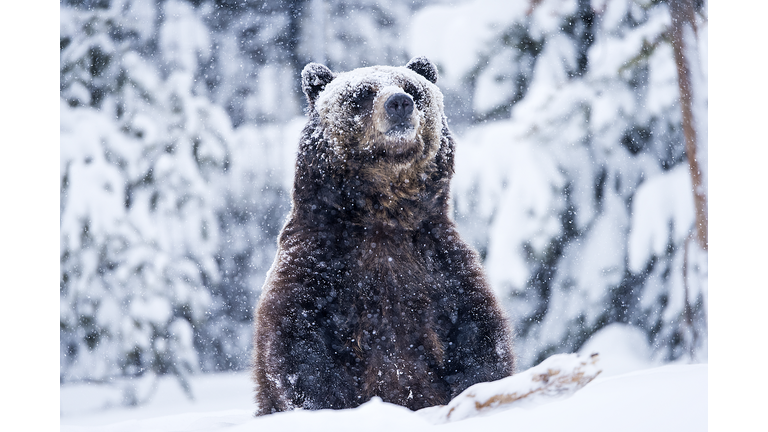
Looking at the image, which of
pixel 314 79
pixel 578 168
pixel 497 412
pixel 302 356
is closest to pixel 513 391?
pixel 497 412

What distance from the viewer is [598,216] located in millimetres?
2920

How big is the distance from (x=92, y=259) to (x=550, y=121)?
7.71ft

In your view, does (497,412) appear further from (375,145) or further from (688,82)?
(688,82)

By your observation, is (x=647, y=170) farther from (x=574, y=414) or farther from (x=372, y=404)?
(x=372, y=404)

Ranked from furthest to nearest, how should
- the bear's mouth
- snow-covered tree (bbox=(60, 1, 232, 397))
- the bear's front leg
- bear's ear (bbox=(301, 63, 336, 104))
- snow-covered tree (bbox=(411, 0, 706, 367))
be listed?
snow-covered tree (bbox=(411, 0, 706, 367)) < snow-covered tree (bbox=(60, 1, 232, 397)) < bear's ear (bbox=(301, 63, 336, 104)) < the bear's mouth < the bear's front leg

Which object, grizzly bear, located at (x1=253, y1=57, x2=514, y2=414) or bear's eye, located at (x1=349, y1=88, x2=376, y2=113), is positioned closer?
grizzly bear, located at (x1=253, y1=57, x2=514, y2=414)

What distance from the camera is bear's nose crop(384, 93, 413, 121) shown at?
2.03 metres

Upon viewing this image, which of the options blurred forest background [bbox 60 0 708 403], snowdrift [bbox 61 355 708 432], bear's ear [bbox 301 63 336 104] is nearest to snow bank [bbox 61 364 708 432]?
snowdrift [bbox 61 355 708 432]

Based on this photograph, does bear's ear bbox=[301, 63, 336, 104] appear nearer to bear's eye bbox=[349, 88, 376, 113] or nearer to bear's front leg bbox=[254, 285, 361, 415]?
bear's eye bbox=[349, 88, 376, 113]

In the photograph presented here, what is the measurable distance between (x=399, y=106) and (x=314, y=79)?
0.49 m

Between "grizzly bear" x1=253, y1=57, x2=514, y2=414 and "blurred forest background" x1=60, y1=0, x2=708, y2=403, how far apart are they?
0.50m

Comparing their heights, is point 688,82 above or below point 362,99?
above

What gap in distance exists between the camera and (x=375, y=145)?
2.15m

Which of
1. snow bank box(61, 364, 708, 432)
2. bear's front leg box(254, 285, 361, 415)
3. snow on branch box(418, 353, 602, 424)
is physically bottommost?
snow bank box(61, 364, 708, 432)
